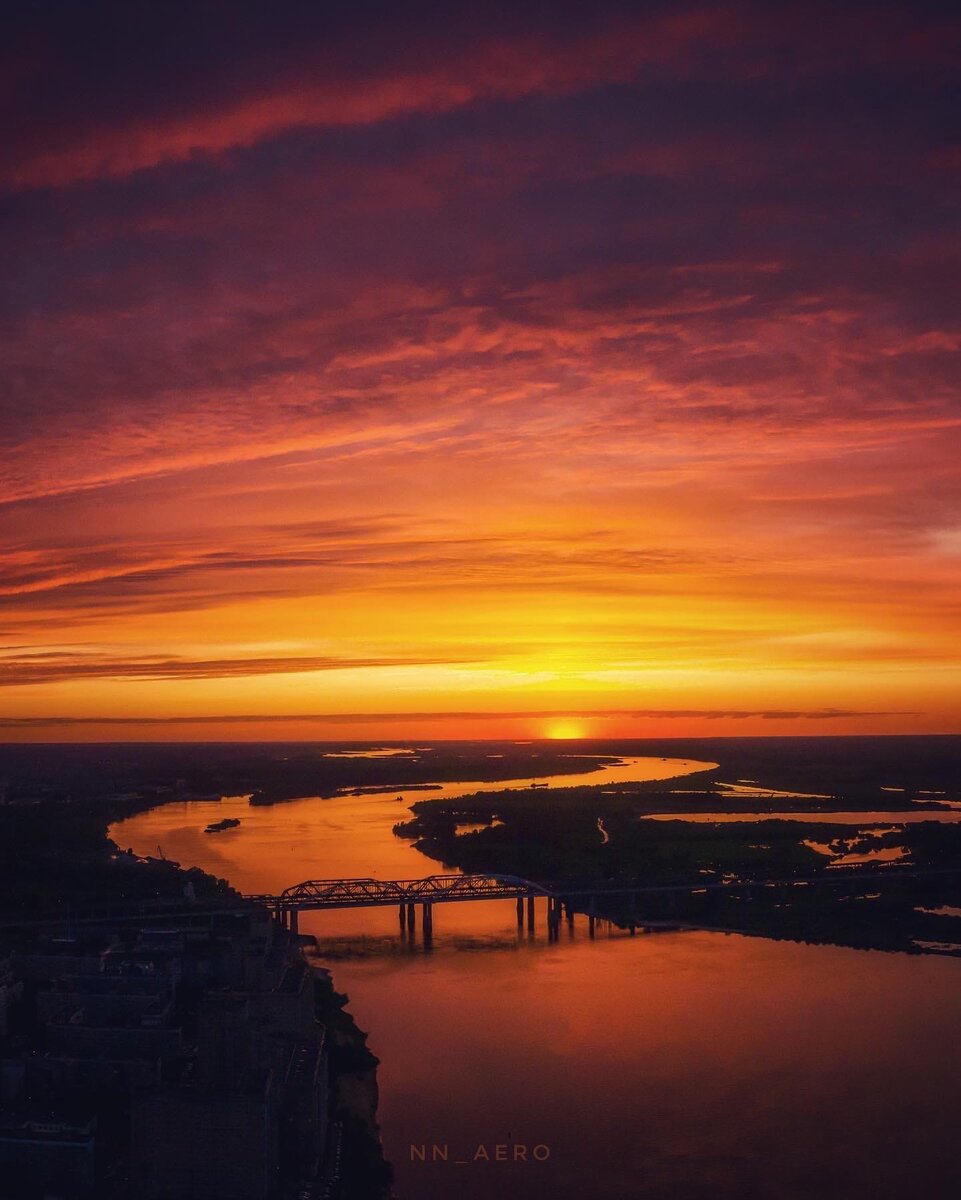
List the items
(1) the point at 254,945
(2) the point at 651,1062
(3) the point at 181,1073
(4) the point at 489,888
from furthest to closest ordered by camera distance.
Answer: (4) the point at 489,888 → (1) the point at 254,945 → (2) the point at 651,1062 → (3) the point at 181,1073

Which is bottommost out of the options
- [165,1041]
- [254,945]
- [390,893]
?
[390,893]

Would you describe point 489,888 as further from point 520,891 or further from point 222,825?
point 222,825

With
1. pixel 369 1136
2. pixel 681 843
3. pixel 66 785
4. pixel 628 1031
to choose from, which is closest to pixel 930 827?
pixel 681 843

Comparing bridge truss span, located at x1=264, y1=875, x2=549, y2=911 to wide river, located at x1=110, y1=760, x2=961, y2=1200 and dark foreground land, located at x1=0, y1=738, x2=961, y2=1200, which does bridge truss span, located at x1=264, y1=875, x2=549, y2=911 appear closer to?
wide river, located at x1=110, y1=760, x2=961, y2=1200

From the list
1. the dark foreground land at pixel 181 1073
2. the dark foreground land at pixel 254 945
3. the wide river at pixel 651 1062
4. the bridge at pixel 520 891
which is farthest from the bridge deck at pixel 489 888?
the dark foreground land at pixel 181 1073

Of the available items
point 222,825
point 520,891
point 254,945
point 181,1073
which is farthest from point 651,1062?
point 222,825

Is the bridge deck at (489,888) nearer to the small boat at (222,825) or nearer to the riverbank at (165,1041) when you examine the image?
the riverbank at (165,1041)

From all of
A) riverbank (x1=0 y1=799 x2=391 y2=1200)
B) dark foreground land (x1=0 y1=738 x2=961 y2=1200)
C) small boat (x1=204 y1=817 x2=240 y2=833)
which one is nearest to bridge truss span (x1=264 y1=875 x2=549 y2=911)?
dark foreground land (x1=0 y1=738 x2=961 y2=1200)
